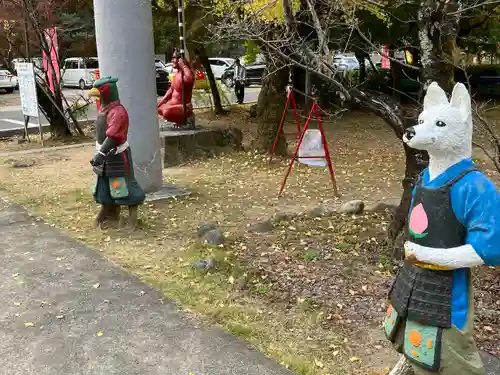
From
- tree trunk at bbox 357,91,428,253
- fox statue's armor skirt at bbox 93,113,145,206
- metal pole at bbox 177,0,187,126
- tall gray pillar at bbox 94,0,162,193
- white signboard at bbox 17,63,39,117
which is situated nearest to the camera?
tree trunk at bbox 357,91,428,253

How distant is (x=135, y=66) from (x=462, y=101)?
215 inches

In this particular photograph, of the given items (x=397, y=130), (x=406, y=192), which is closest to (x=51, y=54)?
(x=406, y=192)

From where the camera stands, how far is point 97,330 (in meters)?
3.86

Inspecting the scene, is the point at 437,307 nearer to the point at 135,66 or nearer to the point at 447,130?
the point at 447,130

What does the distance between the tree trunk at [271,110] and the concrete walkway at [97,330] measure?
17.4ft

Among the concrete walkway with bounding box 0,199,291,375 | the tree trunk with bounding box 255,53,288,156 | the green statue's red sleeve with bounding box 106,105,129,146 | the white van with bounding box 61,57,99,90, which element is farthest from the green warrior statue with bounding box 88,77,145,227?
the white van with bounding box 61,57,99,90

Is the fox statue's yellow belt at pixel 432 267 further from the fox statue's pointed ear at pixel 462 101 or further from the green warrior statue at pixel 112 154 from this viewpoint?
the green warrior statue at pixel 112 154

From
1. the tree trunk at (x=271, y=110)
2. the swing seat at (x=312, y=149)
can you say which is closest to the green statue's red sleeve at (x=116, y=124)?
the swing seat at (x=312, y=149)

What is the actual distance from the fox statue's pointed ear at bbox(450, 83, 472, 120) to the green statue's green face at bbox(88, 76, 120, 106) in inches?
163

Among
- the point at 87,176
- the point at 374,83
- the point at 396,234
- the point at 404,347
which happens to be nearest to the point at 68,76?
the point at 374,83

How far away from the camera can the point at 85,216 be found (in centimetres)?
668

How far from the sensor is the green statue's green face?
5.73m

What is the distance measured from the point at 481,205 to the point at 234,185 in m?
6.16

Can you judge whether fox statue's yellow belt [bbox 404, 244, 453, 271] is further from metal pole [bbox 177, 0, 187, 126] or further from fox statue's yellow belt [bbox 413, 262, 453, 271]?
metal pole [bbox 177, 0, 187, 126]
